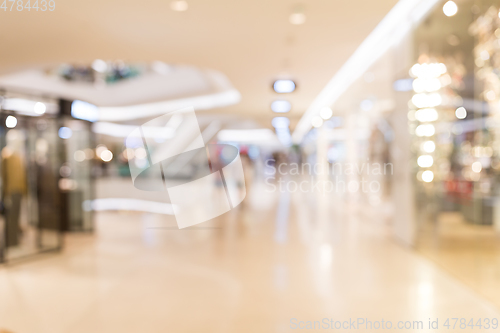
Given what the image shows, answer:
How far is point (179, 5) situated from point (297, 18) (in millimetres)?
1527

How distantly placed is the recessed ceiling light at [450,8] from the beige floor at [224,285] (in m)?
3.51

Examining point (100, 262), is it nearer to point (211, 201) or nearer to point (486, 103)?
point (486, 103)

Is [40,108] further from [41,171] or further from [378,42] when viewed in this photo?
[378,42]

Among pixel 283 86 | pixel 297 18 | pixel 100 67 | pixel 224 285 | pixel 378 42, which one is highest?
pixel 100 67

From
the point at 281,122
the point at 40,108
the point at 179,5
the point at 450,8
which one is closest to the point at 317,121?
the point at 281,122

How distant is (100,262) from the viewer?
559 cm

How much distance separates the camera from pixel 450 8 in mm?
4973

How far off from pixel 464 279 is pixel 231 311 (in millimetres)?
3000

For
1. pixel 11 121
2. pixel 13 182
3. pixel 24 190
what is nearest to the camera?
pixel 11 121

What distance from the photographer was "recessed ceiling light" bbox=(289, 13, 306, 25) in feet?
15.7

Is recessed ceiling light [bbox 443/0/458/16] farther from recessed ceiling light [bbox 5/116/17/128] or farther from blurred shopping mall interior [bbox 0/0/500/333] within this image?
recessed ceiling light [bbox 5/116/17/128]

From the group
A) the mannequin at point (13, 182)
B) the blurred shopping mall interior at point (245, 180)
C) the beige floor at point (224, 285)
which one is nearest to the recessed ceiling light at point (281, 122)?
the blurred shopping mall interior at point (245, 180)

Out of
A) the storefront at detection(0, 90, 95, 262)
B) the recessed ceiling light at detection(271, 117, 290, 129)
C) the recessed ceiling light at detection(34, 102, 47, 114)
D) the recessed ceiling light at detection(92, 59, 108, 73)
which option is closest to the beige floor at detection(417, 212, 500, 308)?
the storefront at detection(0, 90, 95, 262)

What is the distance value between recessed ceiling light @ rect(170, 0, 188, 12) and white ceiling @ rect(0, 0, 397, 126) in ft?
0.23
